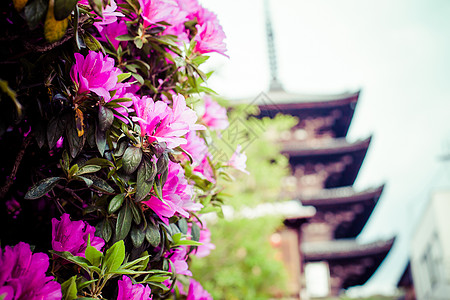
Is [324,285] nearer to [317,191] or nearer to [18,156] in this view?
[317,191]

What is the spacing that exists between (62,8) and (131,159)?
0.81 feet

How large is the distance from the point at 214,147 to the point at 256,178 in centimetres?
587

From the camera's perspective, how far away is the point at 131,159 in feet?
2.28

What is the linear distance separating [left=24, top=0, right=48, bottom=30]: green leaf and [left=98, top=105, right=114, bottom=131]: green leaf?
0.59 feet

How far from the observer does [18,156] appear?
2.46 feet

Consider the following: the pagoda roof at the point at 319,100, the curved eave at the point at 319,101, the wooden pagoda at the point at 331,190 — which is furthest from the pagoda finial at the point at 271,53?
the curved eave at the point at 319,101

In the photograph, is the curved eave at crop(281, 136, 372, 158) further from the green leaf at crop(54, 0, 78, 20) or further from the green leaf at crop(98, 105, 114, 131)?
the green leaf at crop(54, 0, 78, 20)

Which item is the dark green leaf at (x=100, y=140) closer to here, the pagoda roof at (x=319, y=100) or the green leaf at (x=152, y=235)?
the green leaf at (x=152, y=235)

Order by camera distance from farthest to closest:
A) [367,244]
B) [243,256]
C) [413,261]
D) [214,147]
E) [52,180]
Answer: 1. [413,261]
2. [367,244]
3. [243,256]
4. [214,147]
5. [52,180]

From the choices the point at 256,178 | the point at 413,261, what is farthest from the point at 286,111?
the point at 413,261

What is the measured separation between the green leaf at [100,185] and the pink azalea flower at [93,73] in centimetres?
14

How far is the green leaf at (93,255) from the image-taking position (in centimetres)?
66

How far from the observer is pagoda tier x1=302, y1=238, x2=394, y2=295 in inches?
421

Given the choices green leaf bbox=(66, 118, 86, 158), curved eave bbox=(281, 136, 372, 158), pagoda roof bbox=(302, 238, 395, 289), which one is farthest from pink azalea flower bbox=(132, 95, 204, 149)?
curved eave bbox=(281, 136, 372, 158)
